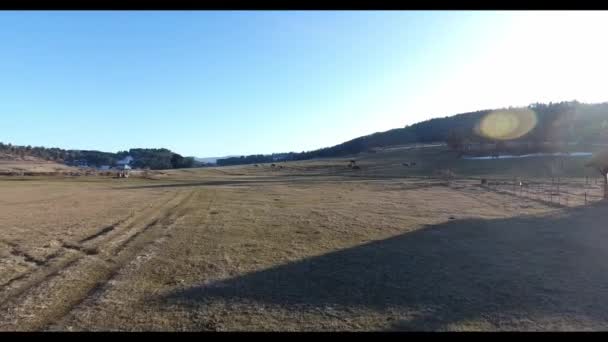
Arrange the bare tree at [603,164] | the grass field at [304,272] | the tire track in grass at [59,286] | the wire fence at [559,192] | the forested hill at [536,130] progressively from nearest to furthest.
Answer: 1. the tire track in grass at [59,286]
2. the grass field at [304,272]
3. the bare tree at [603,164]
4. the wire fence at [559,192]
5. the forested hill at [536,130]

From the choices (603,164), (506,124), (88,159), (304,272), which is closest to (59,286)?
(304,272)

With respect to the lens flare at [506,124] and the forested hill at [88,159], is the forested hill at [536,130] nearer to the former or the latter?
the lens flare at [506,124]

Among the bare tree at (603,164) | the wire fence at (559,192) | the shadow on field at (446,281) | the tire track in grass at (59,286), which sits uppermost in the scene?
the bare tree at (603,164)

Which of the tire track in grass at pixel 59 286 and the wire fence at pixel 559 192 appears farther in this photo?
the wire fence at pixel 559 192

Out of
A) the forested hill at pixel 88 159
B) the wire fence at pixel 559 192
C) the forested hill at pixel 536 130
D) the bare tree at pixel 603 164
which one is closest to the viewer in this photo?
the bare tree at pixel 603 164

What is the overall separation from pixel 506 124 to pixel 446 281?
159 m

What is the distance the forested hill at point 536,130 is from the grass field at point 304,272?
315ft

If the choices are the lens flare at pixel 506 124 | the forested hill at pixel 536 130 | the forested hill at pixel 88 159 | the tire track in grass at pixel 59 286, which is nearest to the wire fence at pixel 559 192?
the tire track in grass at pixel 59 286

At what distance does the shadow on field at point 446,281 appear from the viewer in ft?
26.1

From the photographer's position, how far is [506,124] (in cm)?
14938

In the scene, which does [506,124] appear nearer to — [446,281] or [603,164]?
[603,164]

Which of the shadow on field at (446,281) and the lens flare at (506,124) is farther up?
the lens flare at (506,124)

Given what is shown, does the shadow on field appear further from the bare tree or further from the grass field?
the bare tree
